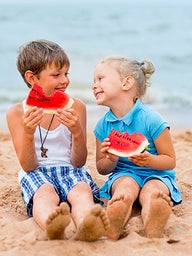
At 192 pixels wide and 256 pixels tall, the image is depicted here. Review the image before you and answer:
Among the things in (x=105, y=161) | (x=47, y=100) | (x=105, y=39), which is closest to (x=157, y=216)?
(x=105, y=161)

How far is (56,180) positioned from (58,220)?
1.04 m

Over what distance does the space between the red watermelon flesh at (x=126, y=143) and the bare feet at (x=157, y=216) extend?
1.58 ft

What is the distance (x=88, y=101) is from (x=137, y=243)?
6711 millimetres

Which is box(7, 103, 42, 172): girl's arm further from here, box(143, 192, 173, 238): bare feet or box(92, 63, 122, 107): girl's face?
box(143, 192, 173, 238): bare feet

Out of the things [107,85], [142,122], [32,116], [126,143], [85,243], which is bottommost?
[85,243]

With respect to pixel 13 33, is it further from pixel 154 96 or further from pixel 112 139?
pixel 112 139

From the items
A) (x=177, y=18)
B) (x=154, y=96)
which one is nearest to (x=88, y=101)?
(x=154, y=96)

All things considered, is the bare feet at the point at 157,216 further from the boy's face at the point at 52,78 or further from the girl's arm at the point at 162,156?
the boy's face at the point at 52,78

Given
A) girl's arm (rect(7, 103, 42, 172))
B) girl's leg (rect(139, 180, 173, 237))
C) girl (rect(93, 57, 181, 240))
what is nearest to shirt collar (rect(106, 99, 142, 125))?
girl (rect(93, 57, 181, 240))

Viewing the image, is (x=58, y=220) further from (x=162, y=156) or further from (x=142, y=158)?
(x=162, y=156)

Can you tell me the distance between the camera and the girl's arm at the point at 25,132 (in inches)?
155

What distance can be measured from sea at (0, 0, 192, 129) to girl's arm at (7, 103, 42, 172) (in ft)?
11.9

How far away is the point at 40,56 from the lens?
438 centimetres

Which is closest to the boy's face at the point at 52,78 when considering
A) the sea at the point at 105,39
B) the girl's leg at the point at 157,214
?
the girl's leg at the point at 157,214
